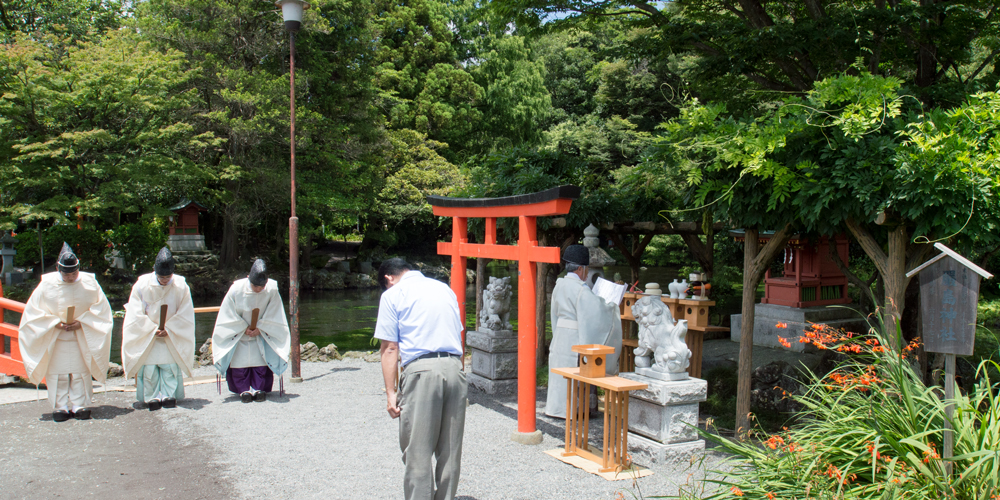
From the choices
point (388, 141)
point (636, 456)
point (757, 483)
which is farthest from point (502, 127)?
point (757, 483)

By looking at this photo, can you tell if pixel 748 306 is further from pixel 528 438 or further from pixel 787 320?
pixel 787 320

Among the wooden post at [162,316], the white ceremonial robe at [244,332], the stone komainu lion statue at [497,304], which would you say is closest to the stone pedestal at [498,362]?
the stone komainu lion statue at [497,304]

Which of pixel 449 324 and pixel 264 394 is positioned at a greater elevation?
pixel 449 324

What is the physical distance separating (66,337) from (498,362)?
4414 mm

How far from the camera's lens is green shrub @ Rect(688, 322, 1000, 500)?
2.93 metres

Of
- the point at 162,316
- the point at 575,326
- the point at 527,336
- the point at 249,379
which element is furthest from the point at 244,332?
the point at 575,326

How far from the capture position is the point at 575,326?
643 cm

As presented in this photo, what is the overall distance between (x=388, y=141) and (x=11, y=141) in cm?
1030

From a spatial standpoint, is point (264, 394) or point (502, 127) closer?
point (264, 394)

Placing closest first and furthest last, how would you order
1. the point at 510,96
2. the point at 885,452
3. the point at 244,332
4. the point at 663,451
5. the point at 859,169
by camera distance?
1. the point at 885,452
2. the point at 859,169
3. the point at 663,451
4. the point at 244,332
5. the point at 510,96

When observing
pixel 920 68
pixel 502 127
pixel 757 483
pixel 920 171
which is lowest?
pixel 757 483

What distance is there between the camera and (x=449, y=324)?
3.77 m

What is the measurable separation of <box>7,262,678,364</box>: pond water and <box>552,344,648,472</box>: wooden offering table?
880 cm

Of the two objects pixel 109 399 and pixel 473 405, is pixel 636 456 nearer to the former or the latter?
pixel 473 405
